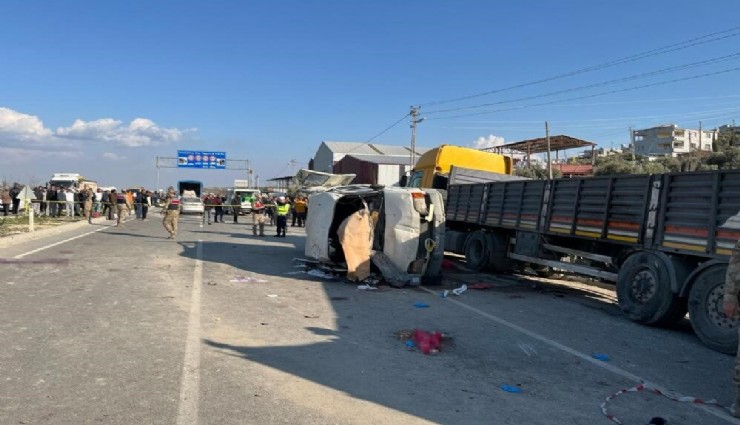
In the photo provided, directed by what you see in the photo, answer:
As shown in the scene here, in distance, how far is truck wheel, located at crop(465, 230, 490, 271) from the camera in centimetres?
1324

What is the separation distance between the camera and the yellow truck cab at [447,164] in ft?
54.9

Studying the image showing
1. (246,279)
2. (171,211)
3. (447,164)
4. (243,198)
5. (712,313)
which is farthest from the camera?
(243,198)

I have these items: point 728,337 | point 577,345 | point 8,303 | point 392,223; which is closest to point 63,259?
point 8,303

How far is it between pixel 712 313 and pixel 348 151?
77445 millimetres

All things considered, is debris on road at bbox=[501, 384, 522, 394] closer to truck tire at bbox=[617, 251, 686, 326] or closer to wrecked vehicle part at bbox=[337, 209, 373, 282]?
truck tire at bbox=[617, 251, 686, 326]

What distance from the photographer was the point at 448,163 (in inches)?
662

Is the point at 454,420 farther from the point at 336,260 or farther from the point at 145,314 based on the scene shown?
the point at 336,260

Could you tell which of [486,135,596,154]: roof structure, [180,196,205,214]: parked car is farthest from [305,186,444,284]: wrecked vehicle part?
[486,135,596,154]: roof structure

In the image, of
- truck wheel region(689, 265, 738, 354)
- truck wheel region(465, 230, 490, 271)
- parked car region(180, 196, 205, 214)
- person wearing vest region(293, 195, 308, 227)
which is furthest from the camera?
parked car region(180, 196, 205, 214)

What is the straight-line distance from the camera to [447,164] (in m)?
16.8

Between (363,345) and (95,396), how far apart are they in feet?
9.21

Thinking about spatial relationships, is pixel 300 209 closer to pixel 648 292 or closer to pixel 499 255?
pixel 499 255

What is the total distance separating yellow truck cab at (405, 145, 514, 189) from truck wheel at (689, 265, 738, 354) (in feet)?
32.1

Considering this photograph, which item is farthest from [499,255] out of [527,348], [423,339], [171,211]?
[171,211]
